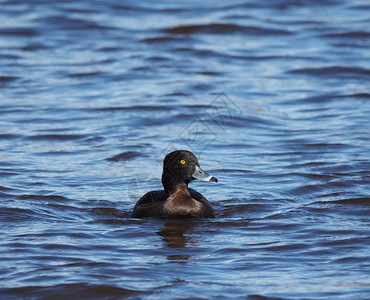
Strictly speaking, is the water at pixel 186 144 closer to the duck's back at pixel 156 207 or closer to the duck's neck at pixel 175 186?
the duck's back at pixel 156 207

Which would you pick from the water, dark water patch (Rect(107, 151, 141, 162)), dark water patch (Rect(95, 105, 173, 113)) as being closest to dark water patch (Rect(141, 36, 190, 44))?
the water

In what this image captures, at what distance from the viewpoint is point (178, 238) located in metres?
Result: 8.80

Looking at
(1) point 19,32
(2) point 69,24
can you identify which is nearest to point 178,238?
(1) point 19,32

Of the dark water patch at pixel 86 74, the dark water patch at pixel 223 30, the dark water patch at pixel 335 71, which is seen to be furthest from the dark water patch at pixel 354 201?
the dark water patch at pixel 223 30

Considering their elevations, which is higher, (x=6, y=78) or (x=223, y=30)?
(x=223, y=30)

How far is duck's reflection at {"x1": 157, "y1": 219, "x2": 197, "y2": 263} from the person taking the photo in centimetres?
811

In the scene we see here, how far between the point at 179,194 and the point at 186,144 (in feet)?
11.5

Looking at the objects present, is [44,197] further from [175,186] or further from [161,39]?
[161,39]

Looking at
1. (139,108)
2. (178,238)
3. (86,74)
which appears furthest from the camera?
(86,74)

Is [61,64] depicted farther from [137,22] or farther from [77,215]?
[77,215]

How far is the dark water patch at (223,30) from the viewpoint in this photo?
70.2ft

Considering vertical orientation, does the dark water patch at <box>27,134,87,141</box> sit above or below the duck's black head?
below

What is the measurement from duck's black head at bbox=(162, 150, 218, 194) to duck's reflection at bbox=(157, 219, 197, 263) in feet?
1.48

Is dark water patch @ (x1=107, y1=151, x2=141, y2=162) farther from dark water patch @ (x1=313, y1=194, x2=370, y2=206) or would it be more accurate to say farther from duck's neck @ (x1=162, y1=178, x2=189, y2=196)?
dark water patch @ (x1=313, y1=194, x2=370, y2=206)
